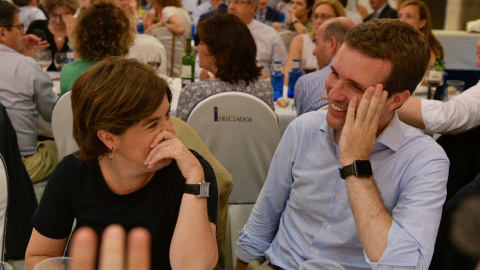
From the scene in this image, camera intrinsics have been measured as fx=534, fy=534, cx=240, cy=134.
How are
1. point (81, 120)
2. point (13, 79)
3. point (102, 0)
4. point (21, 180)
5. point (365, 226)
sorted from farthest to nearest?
point (102, 0) → point (13, 79) → point (21, 180) → point (81, 120) → point (365, 226)

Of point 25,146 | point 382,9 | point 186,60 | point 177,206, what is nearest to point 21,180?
point 25,146

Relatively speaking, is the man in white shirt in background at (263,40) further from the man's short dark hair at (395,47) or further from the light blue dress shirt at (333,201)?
the man's short dark hair at (395,47)

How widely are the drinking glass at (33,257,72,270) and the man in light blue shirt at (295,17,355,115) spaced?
2.18 metres

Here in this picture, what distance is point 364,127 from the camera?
1547 millimetres

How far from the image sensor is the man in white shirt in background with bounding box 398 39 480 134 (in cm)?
227

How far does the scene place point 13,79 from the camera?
3162 mm

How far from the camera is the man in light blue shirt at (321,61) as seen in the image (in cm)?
317

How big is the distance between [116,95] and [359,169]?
73cm

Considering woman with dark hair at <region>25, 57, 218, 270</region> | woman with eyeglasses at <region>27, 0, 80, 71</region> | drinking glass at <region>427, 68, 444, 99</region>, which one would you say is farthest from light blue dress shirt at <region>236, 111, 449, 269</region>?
woman with eyeglasses at <region>27, 0, 80, 71</region>

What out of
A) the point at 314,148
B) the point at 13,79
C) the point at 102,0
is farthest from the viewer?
the point at 102,0

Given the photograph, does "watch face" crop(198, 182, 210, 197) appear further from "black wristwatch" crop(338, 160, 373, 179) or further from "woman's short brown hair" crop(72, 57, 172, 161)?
"black wristwatch" crop(338, 160, 373, 179)

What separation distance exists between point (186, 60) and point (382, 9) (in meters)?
3.59

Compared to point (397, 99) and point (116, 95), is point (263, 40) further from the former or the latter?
point (116, 95)

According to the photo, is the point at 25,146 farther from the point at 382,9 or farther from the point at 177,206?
the point at 382,9
